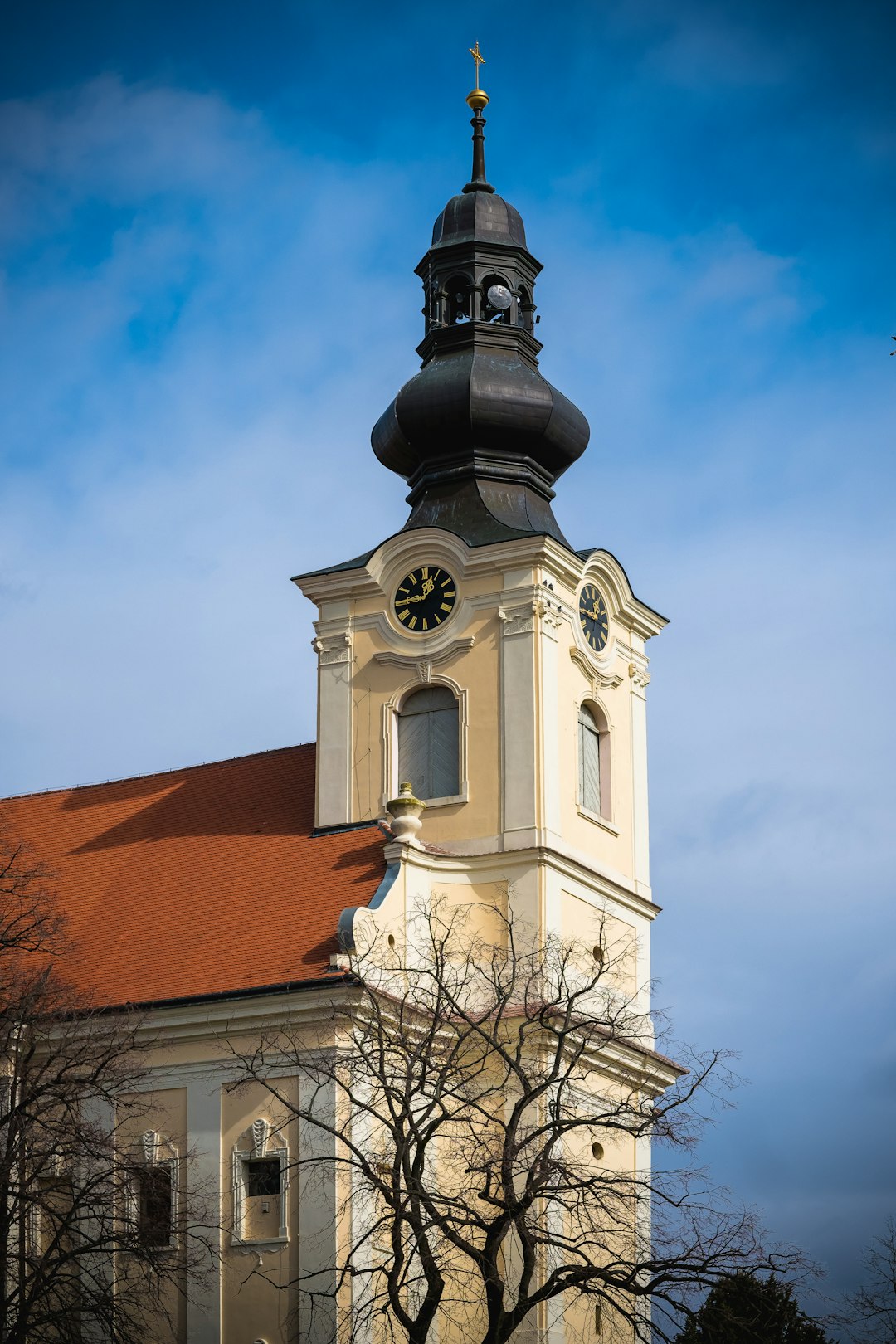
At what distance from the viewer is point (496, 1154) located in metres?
27.0

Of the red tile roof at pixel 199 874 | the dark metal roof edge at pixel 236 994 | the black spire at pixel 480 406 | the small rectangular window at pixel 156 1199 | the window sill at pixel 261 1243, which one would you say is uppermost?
the black spire at pixel 480 406

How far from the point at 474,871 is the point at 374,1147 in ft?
17.0

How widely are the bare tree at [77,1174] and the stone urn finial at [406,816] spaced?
4.58 metres

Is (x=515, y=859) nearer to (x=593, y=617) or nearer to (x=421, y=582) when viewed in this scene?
(x=593, y=617)

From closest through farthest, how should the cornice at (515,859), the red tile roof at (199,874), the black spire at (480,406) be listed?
the red tile roof at (199,874) → the cornice at (515,859) → the black spire at (480,406)

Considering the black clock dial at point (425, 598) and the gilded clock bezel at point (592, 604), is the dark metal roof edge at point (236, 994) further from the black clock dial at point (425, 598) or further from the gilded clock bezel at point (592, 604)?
the gilded clock bezel at point (592, 604)

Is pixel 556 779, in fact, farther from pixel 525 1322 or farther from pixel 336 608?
pixel 525 1322

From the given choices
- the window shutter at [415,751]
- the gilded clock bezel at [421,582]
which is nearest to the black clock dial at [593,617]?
the gilded clock bezel at [421,582]

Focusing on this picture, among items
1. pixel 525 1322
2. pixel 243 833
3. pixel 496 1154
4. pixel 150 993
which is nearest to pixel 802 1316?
pixel 496 1154

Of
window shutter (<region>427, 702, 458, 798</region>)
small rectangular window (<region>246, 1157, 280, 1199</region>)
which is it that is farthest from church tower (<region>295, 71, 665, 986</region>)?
small rectangular window (<region>246, 1157, 280, 1199</region>)

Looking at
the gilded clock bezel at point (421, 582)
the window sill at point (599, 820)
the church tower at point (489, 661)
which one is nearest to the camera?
the church tower at point (489, 661)

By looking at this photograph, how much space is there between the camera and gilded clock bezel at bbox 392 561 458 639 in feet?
117

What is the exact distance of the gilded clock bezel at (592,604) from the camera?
36037 mm

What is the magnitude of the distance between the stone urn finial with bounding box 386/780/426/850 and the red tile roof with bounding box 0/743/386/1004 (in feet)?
2.15
